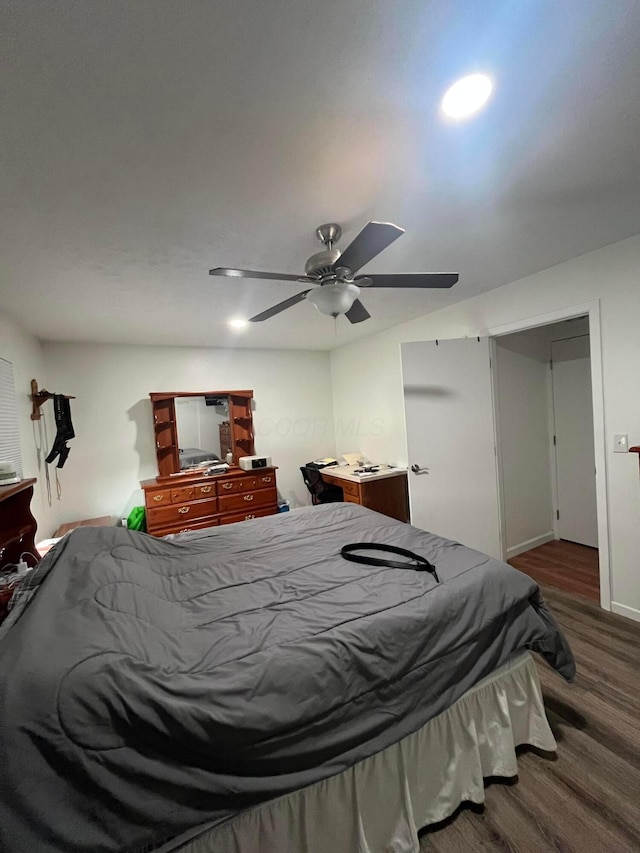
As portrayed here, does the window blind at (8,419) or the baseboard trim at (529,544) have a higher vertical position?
the window blind at (8,419)

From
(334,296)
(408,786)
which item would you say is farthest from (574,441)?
(408,786)

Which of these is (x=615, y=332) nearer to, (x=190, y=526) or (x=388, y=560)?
(x=388, y=560)

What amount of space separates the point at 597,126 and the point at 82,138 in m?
1.79

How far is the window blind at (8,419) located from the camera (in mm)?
2303

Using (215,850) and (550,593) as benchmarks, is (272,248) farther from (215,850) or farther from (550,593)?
(550,593)

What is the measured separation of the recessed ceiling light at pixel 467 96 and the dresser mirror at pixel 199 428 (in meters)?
3.55

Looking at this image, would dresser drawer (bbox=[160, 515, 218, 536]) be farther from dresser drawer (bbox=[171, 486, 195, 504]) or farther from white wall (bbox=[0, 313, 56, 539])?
white wall (bbox=[0, 313, 56, 539])

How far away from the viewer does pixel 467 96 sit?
3.49 feet

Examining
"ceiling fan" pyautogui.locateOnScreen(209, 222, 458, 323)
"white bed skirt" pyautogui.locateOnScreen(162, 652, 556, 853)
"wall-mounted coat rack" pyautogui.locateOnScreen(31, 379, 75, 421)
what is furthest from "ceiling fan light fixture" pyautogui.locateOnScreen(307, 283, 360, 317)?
"wall-mounted coat rack" pyautogui.locateOnScreen(31, 379, 75, 421)

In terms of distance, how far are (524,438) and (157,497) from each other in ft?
12.7

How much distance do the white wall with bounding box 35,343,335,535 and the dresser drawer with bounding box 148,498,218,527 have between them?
1.87 feet

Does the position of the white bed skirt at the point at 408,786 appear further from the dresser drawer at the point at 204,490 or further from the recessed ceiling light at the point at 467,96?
the dresser drawer at the point at 204,490

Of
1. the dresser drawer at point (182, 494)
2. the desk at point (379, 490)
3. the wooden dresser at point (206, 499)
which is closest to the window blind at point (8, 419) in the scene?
the wooden dresser at point (206, 499)

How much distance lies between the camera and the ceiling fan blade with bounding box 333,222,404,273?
3.98 ft
